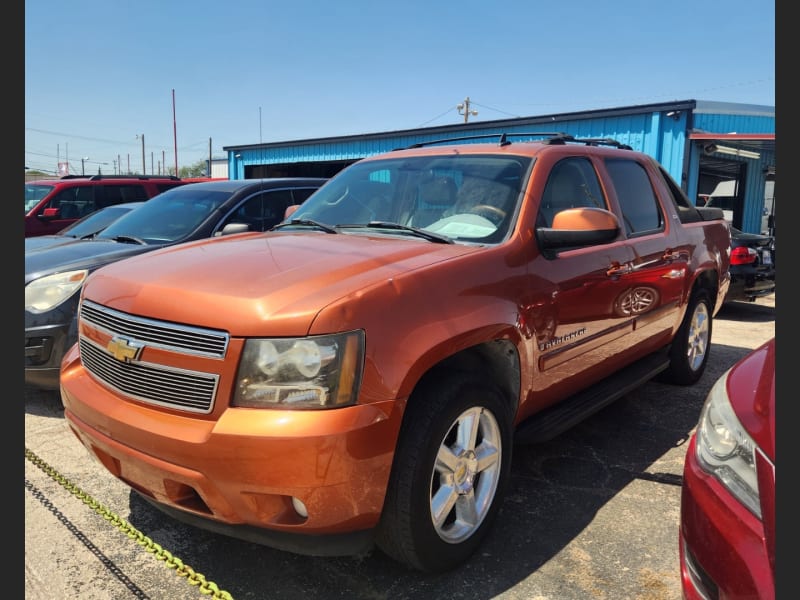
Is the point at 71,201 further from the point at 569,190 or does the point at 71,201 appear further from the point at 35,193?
the point at 569,190

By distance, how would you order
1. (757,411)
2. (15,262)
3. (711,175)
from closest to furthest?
(757,411) < (15,262) < (711,175)

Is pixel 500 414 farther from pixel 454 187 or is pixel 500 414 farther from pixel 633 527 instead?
pixel 454 187

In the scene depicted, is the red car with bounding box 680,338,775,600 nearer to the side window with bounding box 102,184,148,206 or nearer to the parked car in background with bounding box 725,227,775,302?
the parked car in background with bounding box 725,227,775,302

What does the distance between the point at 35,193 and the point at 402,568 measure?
400 inches

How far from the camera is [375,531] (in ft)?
7.84

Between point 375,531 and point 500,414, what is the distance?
76 cm

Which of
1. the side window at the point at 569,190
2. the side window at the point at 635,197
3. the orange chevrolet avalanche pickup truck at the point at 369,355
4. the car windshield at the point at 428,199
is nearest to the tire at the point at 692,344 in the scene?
the side window at the point at 635,197

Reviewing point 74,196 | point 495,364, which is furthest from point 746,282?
point 74,196

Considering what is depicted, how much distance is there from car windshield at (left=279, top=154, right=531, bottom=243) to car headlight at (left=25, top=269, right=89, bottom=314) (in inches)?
67.5

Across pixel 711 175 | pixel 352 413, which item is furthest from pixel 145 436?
pixel 711 175

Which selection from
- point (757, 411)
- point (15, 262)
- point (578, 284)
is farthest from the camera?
point (578, 284)

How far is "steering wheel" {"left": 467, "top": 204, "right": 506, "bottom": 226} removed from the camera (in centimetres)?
317

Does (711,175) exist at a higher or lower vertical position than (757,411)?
higher

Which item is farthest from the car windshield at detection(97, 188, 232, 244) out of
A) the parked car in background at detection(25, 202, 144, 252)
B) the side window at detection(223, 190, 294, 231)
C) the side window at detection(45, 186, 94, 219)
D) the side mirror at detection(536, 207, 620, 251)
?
the side window at detection(45, 186, 94, 219)
